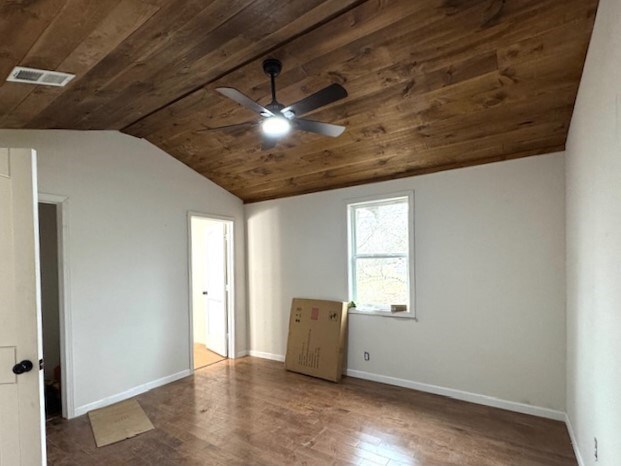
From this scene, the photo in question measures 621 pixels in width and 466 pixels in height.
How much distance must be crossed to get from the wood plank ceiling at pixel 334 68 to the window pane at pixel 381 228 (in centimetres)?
52

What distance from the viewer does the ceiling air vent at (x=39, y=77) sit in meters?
2.06

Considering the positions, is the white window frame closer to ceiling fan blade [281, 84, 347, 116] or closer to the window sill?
the window sill

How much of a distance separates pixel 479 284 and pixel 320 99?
241 centimetres

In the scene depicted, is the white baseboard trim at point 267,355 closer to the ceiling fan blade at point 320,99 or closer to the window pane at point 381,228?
the window pane at point 381,228

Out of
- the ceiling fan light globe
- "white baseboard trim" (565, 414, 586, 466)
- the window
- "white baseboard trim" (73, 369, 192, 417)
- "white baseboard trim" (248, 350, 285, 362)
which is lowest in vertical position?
"white baseboard trim" (248, 350, 285, 362)

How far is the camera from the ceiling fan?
2.03 m

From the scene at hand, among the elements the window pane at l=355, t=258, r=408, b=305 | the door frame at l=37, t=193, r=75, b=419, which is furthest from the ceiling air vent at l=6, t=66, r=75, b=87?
the window pane at l=355, t=258, r=408, b=305

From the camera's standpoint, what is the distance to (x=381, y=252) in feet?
13.3

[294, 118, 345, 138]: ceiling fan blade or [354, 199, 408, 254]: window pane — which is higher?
[294, 118, 345, 138]: ceiling fan blade

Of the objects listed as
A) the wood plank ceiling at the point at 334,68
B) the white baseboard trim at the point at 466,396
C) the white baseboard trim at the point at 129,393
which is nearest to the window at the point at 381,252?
the wood plank ceiling at the point at 334,68

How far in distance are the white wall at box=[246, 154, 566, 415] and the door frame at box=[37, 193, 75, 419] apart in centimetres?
273

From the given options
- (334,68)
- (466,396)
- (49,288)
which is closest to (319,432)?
(466,396)

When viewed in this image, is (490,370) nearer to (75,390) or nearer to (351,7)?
(351,7)

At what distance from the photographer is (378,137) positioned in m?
3.21
